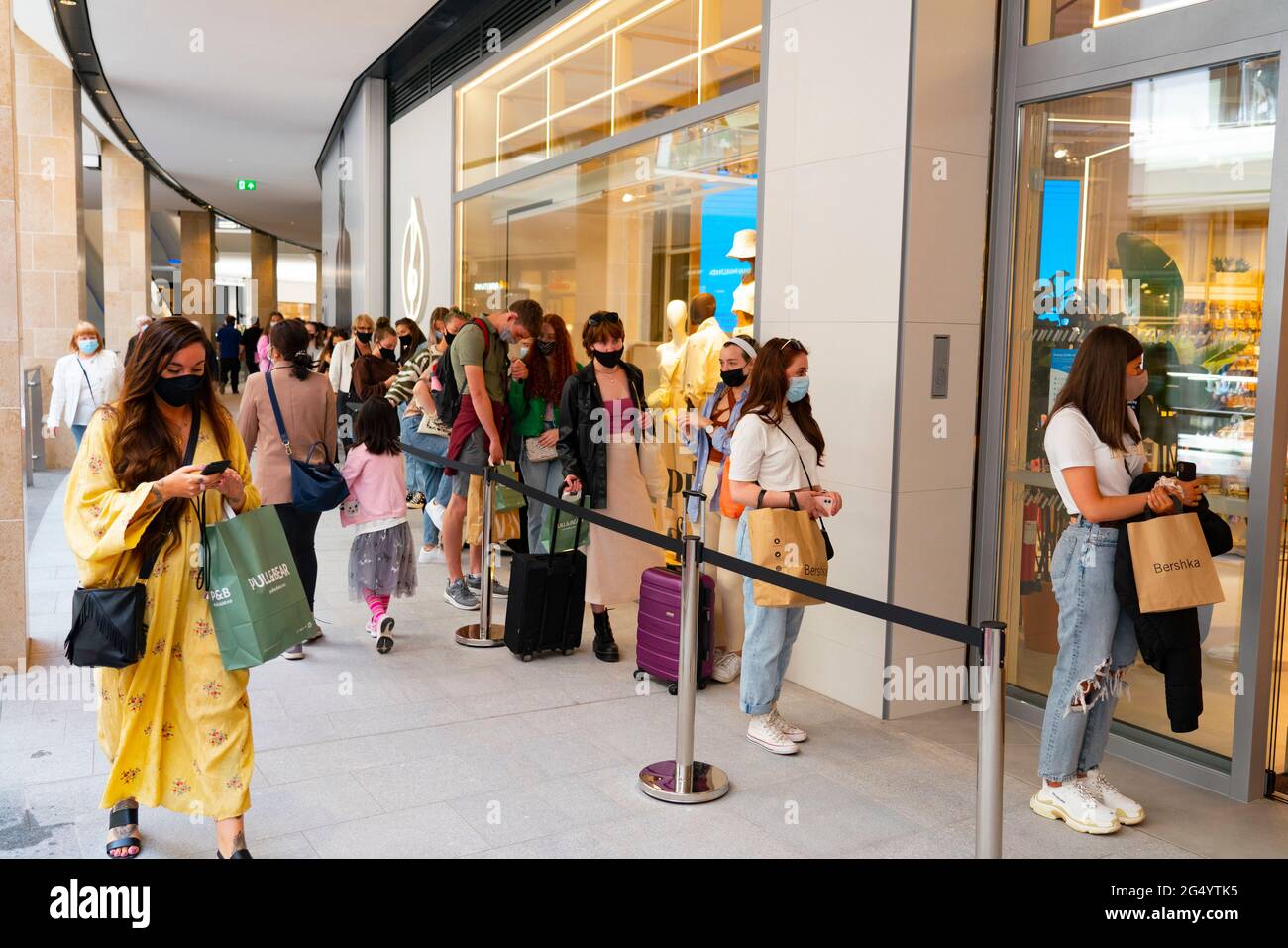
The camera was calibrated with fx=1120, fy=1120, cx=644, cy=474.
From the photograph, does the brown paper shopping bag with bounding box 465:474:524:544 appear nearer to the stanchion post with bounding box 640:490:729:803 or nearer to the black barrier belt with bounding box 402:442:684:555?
the black barrier belt with bounding box 402:442:684:555

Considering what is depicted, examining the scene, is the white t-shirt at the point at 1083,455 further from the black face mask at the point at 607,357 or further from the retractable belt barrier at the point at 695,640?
the black face mask at the point at 607,357

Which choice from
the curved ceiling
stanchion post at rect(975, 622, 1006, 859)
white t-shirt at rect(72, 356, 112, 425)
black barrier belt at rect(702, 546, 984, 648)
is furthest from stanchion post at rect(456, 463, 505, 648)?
the curved ceiling

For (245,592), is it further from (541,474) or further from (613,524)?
(541,474)

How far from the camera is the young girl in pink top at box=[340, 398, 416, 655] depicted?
6.25m

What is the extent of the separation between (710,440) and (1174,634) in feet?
8.63

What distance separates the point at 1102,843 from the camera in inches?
158

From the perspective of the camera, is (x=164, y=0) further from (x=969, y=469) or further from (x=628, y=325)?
(x=969, y=469)

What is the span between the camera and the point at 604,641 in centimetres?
629

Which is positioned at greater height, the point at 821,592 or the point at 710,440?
the point at 710,440

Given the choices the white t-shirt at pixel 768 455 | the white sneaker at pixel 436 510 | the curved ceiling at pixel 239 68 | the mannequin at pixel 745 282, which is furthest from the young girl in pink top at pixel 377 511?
the curved ceiling at pixel 239 68

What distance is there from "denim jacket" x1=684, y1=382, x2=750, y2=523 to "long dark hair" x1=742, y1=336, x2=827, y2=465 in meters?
0.30

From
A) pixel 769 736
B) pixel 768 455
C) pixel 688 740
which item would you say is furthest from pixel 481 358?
pixel 688 740

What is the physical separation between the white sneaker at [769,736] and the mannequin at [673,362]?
293 cm

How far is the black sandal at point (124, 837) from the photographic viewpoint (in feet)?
11.9
